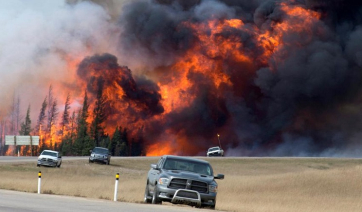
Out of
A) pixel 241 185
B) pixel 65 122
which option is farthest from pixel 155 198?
pixel 65 122

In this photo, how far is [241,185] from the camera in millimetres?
51469

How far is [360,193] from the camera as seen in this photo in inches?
2003

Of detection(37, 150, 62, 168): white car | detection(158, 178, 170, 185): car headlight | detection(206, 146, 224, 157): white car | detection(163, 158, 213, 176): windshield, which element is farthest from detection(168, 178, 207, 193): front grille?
detection(206, 146, 224, 157): white car

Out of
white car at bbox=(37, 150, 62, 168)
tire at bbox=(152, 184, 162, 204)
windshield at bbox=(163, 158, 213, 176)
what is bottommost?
tire at bbox=(152, 184, 162, 204)

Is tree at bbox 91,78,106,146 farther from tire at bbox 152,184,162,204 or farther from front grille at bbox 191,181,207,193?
front grille at bbox 191,181,207,193

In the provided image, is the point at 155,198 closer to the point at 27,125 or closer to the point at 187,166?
the point at 187,166

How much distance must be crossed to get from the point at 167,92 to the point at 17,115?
1579 inches

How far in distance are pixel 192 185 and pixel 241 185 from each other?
2569cm

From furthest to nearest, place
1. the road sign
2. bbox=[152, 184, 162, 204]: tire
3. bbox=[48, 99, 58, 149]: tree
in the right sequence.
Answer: bbox=[48, 99, 58, 149]: tree, the road sign, bbox=[152, 184, 162, 204]: tire

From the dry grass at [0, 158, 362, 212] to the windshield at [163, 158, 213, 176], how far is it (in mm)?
4380

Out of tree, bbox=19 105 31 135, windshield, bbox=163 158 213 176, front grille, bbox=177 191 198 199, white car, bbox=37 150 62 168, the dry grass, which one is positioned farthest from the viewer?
tree, bbox=19 105 31 135

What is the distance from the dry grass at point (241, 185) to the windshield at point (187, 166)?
4380mm

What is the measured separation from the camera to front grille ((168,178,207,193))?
26266 mm

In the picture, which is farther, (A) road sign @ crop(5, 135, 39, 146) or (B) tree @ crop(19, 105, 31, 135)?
(B) tree @ crop(19, 105, 31, 135)
